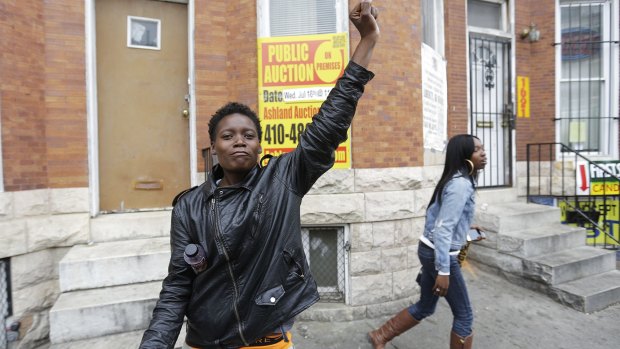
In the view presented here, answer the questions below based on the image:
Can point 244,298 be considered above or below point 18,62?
below

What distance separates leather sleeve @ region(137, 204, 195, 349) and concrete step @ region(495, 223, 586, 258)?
5.17 metres

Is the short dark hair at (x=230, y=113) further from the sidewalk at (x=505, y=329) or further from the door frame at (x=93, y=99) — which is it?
the door frame at (x=93, y=99)

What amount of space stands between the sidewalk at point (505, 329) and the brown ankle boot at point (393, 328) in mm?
247

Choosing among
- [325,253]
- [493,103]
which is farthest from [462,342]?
[493,103]

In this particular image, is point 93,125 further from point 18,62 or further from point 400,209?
point 400,209

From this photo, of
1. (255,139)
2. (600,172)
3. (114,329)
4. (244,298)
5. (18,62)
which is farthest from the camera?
(600,172)

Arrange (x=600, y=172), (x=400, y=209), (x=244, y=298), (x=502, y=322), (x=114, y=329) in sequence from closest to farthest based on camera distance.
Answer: (x=244, y=298), (x=114, y=329), (x=502, y=322), (x=400, y=209), (x=600, y=172)

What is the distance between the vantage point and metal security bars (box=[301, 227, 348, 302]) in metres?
4.62

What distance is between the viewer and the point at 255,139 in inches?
71.7

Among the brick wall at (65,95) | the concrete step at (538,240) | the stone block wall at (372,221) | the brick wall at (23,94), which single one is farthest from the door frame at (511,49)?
the brick wall at (23,94)

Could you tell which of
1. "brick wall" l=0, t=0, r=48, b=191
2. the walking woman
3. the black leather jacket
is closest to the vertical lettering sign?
the walking woman

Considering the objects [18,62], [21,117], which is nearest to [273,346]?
[21,117]

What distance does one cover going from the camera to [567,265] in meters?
5.04

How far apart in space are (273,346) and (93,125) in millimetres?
3949
